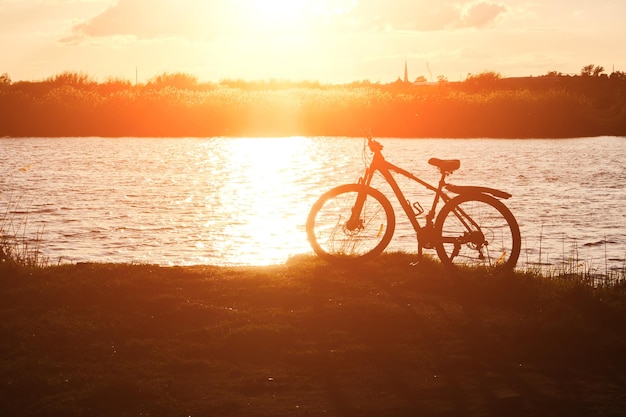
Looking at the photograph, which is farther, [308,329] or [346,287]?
[346,287]

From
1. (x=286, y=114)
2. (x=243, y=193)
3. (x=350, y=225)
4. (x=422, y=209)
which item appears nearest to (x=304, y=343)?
(x=422, y=209)

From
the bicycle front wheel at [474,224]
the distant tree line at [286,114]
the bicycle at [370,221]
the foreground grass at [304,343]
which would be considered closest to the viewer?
the foreground grass at [304,343]

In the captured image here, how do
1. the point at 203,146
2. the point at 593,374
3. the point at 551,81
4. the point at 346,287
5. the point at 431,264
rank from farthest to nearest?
the point at 551,81 < the point at 203,146 < the point at 431,264 < the point at 346,287 < the point at 593,374

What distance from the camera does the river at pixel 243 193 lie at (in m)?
15.4

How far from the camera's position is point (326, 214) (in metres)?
9.70

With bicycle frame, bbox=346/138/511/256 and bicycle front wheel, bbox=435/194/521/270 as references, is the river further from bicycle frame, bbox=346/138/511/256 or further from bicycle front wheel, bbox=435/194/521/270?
bicycle frame, bbox=346/138/511/256

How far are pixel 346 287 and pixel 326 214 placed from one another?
52.4 inches

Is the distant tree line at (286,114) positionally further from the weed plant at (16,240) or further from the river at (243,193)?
the weed plant at (16,240)

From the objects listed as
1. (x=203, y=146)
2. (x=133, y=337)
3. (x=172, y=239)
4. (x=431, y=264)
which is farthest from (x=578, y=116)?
(x=133, y=337)

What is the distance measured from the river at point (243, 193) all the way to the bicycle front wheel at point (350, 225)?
2900 mm

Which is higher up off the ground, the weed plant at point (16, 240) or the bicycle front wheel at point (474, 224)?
the bicycle front wheel at point (474, 224)

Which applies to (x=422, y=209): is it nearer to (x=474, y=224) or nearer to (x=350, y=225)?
(x=474, y=224)

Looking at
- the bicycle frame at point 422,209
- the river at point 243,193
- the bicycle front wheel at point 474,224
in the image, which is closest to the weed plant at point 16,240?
the river at point 243,193

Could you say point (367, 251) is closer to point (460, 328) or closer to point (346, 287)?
point (346, 287)
